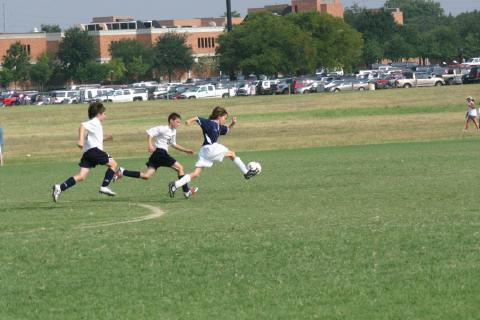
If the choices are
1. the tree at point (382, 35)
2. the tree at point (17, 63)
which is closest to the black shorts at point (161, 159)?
the tree at point (17, 63)

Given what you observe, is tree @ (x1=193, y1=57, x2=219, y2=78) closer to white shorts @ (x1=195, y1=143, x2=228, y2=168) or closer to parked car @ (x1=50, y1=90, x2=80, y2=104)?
parked car @ (x1=50, y1=90, x2=80, y2=104)

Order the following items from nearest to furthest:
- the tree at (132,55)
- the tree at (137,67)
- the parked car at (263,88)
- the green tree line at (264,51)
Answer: the parked car at (263,88) → the green tree line at (264,51) → the tree at (137,67) → the tree at (132,55)

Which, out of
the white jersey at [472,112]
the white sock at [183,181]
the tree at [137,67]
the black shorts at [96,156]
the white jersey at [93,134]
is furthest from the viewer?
the tree at [137,67]

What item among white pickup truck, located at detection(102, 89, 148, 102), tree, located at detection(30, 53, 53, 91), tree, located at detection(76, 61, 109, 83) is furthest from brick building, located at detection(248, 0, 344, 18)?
white pickup truck, located at detection(102, 89, 148, 102)

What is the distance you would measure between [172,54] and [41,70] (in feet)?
64.3

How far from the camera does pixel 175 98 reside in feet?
333

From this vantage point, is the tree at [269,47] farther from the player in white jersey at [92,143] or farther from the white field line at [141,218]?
the white field line at [141,218]

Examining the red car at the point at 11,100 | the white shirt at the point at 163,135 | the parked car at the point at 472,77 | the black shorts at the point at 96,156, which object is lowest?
the red car at the point at 11,100

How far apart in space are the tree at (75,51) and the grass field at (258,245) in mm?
123376

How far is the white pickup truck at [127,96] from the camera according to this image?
335 feet

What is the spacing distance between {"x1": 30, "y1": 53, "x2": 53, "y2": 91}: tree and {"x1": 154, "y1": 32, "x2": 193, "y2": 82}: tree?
15902mm

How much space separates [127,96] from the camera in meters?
104

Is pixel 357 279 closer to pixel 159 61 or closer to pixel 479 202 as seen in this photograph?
pixel 479 202

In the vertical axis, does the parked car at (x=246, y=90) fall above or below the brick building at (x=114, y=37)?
below
